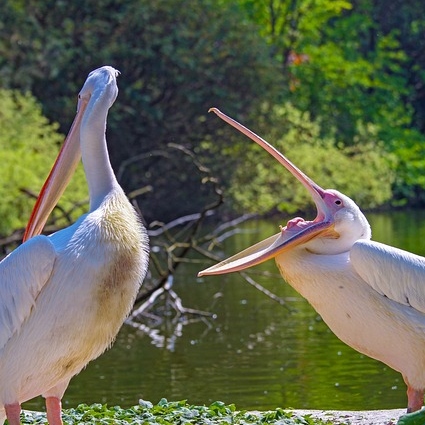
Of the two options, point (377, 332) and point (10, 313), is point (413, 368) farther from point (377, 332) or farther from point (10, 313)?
point (10, 313)

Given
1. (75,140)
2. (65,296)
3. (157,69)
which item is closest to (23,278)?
(65,296)

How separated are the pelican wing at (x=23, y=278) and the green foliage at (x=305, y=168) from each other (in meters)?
20.8

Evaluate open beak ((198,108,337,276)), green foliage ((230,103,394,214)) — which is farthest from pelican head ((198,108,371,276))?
green foliage ((230,103,394,214))

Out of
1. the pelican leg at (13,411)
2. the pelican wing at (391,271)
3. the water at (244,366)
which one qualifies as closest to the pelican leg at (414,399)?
the pelican wing at (391,271)

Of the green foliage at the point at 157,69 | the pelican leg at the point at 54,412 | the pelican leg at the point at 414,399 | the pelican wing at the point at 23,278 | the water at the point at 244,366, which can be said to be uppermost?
the pelican wing at the point at 23,278

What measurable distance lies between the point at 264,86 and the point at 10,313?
79.7ft

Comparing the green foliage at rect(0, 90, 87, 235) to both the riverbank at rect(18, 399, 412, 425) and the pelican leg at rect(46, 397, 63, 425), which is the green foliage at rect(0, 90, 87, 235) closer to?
the riverbank at rect(18, 399, 412, 425)

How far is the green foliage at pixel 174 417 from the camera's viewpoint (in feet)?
18.7

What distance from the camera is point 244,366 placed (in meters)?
10.1

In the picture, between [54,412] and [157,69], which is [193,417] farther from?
[157,69]

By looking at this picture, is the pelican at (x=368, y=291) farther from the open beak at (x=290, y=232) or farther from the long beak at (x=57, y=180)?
the long beak at (x=57, y=180)

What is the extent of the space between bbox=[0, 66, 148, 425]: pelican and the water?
354 cm

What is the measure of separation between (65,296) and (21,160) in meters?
14.0

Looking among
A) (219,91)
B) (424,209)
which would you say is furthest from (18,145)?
(424,209)
